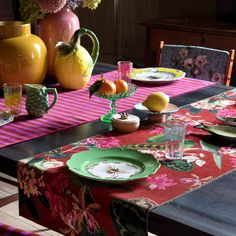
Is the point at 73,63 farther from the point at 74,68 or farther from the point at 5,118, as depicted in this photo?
the point at 5,118

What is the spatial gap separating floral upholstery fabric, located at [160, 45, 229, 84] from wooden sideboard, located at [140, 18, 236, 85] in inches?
54.1

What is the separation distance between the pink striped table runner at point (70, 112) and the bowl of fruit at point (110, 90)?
0.19 ft

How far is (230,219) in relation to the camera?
114cm

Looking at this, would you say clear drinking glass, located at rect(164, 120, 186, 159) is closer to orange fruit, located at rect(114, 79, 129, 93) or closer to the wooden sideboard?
orange fruit, located at rect(114, 79, 129, 93)

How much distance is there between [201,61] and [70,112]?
997 millimetres

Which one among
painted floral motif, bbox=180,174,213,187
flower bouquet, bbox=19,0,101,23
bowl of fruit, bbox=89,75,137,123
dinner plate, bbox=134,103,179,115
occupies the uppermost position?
flower bouquet, bbox=19,0,101,23

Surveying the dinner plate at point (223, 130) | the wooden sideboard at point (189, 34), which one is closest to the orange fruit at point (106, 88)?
the dinner plate at point (223, 130)

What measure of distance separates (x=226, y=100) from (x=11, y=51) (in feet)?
2.67

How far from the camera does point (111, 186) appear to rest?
1.30m

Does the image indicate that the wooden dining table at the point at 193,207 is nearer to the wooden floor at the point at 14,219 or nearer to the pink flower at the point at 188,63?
the wooden floor at the point at 14,219

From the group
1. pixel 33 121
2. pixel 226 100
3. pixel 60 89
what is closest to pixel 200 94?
pixel 226 100

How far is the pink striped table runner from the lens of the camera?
1693 mm

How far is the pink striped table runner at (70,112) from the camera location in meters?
1.69

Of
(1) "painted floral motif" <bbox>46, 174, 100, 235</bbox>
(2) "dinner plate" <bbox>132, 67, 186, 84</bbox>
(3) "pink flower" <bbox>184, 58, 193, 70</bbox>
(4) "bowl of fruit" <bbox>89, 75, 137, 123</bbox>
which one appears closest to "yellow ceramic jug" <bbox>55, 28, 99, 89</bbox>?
(2) "dinner plate" <bbox>132, 67, 186, 84</bbox>
